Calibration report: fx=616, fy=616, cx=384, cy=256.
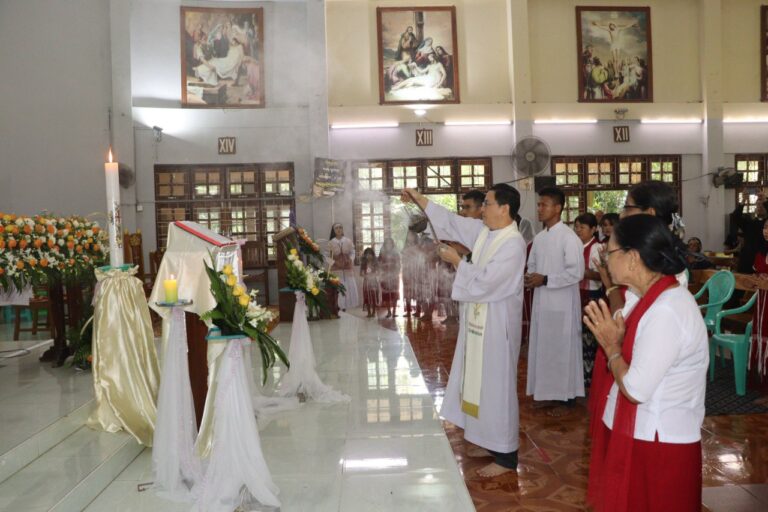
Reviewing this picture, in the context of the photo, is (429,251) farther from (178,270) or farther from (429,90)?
(178,270)

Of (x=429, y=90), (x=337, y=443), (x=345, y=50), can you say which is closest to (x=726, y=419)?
(x=337, y=443)

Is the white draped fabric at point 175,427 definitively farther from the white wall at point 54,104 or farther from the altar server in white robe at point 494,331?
the white wall at point 54,104

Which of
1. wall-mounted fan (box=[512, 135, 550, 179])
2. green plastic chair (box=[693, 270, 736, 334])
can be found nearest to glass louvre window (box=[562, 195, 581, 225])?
wall-mounted fan (box=[512, 135, 550, 179])

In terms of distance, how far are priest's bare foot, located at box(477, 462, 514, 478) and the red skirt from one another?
1.66 m

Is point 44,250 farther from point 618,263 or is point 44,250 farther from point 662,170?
point 662,170

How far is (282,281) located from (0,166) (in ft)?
22.4

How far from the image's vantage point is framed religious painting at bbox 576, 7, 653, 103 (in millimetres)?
13523

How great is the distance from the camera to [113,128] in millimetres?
12211

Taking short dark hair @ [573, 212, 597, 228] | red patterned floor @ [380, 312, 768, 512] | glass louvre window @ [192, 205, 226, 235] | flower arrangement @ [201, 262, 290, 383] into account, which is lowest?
red patterned floor @ [380, 312, 768, 512]

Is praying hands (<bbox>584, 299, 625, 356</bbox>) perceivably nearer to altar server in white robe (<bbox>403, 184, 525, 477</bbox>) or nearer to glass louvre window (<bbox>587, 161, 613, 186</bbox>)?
altar server in white robe (<bbox>403, 184, 525, 477</bbox>)

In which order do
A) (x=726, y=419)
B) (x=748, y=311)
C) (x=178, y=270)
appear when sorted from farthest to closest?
(x=748, y=311) < (x=726, y=419) < (x=178, y=270)

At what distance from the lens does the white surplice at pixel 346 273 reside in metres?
11.4

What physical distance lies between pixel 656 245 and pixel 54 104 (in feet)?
42.5

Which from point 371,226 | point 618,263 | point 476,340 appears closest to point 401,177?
point 371,226
